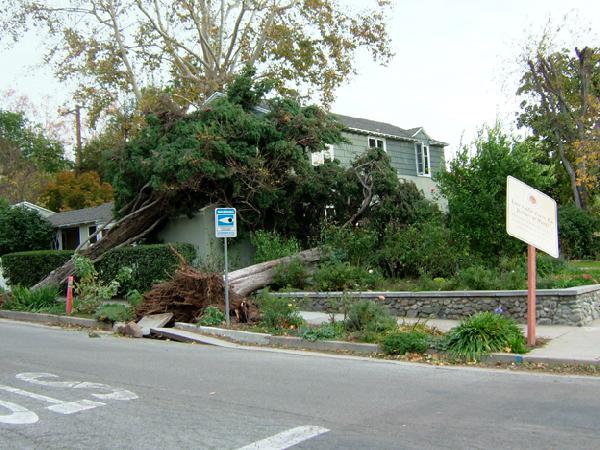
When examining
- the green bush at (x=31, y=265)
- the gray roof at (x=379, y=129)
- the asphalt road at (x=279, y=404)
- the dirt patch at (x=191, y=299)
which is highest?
the gray roof at (x=379, y=129)

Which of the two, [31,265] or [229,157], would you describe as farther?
[31,265]

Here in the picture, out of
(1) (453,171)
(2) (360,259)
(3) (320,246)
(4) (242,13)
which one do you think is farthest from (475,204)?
(4) (242,13)

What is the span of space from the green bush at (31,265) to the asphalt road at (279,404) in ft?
43.3

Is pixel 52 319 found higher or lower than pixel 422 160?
lower

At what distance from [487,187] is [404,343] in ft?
22.7

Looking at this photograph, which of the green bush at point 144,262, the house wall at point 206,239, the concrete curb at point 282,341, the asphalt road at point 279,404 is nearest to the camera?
the asphalt road at point 279,404

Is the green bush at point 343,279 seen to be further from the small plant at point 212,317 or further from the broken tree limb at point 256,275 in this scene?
the small plant at point 212,317

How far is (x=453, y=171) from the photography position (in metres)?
16.3

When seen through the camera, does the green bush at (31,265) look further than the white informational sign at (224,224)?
Yes

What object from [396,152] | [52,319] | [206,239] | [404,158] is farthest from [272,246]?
[404,158]

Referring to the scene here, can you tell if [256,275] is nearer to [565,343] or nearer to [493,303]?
[493,303]

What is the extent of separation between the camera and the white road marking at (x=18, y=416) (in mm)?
6160

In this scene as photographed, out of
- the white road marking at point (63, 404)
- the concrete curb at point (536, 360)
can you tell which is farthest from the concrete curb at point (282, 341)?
the white road marking at point (63, 404)

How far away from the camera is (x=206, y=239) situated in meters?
21.4
